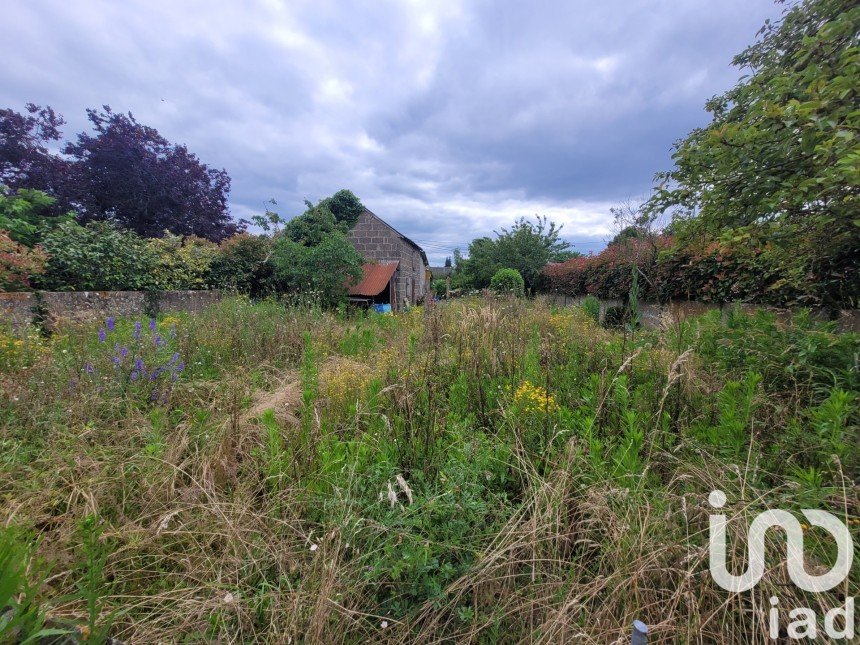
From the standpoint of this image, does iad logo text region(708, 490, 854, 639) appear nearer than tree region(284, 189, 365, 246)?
Yes

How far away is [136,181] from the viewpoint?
12.5 metres

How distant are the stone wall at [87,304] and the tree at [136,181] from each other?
7824mm

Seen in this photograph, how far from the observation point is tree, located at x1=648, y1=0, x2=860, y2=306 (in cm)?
169

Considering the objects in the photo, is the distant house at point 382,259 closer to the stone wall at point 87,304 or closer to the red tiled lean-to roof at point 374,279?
the red tiled lean-to roof at point 374,279

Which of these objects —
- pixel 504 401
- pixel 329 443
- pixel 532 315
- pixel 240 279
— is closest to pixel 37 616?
pixel 329 443

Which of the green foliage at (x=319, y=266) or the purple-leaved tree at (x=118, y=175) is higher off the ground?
the purple-leaved tree at (x=118, y=175)

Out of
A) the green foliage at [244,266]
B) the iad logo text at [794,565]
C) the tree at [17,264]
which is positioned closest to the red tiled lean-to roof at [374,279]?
the green foliage at [244,266]

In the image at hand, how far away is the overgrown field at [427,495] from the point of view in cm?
117

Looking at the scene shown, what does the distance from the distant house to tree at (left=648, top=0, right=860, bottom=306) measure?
33.2 ft

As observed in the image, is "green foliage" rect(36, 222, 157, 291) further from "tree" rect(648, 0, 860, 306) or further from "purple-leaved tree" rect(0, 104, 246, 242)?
"tree" rect(648, 0, 860, 306)

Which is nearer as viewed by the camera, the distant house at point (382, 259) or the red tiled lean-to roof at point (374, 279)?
Answer: the red tiled lean-to roof at point (374, 279)

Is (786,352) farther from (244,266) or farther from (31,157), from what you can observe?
(31,157)

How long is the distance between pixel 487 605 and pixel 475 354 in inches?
73.4

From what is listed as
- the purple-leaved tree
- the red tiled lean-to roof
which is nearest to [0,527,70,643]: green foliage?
the red tiled lean-to roof
